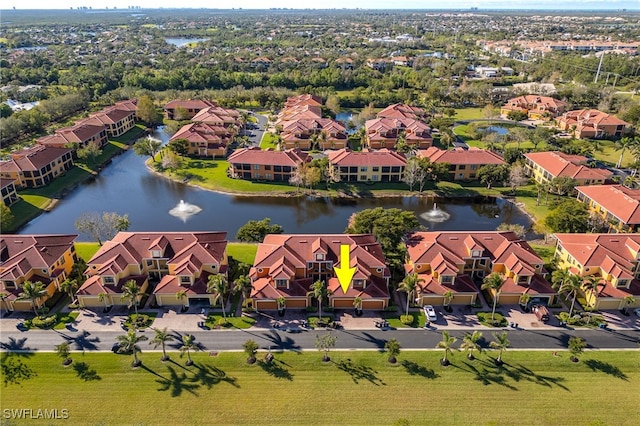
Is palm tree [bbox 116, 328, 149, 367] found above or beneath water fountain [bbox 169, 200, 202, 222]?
above

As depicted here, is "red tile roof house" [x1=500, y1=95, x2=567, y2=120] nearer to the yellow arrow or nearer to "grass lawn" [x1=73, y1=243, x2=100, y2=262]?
the yellow arrow

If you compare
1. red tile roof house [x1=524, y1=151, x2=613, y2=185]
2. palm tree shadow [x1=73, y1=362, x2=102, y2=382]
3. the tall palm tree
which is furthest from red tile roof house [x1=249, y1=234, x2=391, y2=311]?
red tile roof house [x1=524, y1=151, x2=613, y2=185]

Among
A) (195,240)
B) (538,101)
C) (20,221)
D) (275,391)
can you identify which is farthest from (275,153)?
(538,101)

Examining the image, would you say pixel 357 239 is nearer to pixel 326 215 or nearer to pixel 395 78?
pixel 326 215

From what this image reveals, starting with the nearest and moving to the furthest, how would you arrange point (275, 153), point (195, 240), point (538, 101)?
point (195, 240), point (275, 153), point (538, 101)

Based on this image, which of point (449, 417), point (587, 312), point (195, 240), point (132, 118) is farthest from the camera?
point (132, 118)

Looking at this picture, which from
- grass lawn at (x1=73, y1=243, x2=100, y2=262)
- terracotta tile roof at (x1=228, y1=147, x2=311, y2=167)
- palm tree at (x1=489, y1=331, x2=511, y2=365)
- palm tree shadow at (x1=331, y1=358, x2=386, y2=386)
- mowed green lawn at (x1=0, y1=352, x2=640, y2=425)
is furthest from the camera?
terracotta tile roof at (x1=228, y1=147, x2=311, y2=167)

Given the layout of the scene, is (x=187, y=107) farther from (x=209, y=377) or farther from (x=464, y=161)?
(x=209, y=377)
